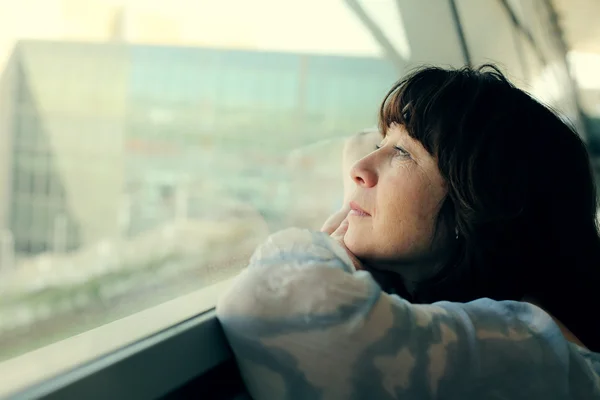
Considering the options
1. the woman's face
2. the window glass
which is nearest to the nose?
the woman's face

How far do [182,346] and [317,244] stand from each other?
0.67ft

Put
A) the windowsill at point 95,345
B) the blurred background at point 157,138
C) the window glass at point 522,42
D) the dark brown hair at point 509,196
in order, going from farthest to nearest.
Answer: the window glass at point 522,42
the dark brown hair at point 509,196
the blurred background at point 157,138
the windowsill at point 95,345

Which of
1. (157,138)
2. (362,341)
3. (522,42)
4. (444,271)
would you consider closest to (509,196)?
(444,271)

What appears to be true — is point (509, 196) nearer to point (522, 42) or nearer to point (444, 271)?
point (444, 271)

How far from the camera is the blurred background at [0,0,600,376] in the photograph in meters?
0.75

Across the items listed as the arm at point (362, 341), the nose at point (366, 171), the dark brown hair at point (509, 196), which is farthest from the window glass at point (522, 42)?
the arm at point (362, 341)

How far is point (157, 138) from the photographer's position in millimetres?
1000

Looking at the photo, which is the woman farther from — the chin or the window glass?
the window glass

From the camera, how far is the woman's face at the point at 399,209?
886 millimetres

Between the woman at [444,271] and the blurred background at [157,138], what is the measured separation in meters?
0.20

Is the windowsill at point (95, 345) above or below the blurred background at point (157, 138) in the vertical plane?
below

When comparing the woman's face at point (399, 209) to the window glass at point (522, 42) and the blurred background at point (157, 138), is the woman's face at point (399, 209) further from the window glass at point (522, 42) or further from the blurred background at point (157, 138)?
the window glass at point (522, 42)

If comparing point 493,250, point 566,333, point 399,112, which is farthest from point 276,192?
point 566,333

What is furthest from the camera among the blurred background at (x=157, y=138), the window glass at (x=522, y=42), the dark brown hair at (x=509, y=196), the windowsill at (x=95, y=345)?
the window glass at (x=522, y=42)
